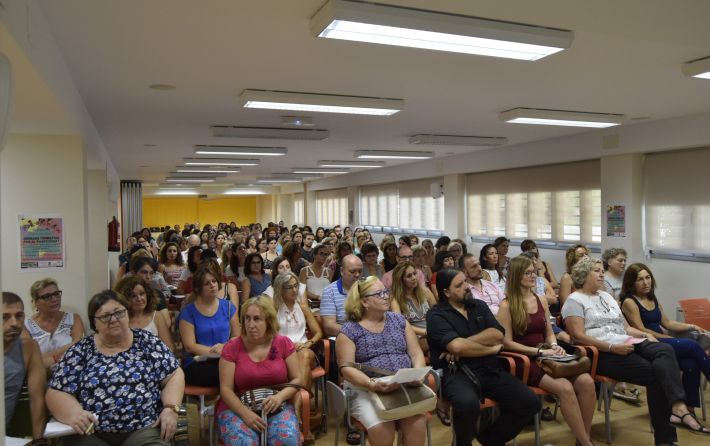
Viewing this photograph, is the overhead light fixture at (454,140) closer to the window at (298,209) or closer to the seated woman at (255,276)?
the seated woman at (255,276)

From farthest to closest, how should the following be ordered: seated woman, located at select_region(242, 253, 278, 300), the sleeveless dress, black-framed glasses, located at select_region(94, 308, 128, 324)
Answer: seated woman, located at select_region(242, 253, 278, 300)
the sleeveless dress
black-framed glasses, located at select_region(94, 308, 128, 324)

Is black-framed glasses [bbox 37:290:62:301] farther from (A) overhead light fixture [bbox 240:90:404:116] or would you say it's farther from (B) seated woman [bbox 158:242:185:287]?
(B) seated woman [bbox 158:242:185:287]

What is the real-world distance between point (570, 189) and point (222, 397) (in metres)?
7.14

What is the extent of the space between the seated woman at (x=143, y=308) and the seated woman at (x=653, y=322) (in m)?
3.77

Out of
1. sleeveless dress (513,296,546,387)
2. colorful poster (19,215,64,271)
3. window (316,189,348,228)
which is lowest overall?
sleeveless dress (513,296,546,387)

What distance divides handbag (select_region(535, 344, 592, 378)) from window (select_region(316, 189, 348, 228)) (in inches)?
521

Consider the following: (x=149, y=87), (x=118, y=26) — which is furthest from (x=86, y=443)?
(x=149, y=87)

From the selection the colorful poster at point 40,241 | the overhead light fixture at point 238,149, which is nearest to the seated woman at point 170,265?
the overhead light fixture at point 238,149

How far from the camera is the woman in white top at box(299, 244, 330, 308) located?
551cm

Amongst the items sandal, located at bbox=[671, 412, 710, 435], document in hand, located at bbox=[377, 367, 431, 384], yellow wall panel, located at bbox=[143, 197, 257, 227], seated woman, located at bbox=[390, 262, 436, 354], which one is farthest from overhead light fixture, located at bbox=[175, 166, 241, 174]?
yellow wall panel, located at bbox=[143, 197, 257, 227]

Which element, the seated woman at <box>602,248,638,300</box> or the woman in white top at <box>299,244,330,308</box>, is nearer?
the seated woman at <box>602,248,638,300</box>

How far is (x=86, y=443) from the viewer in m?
2.65

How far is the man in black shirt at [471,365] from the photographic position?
3338 mm

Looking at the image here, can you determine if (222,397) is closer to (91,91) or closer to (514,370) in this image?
(514,370)
